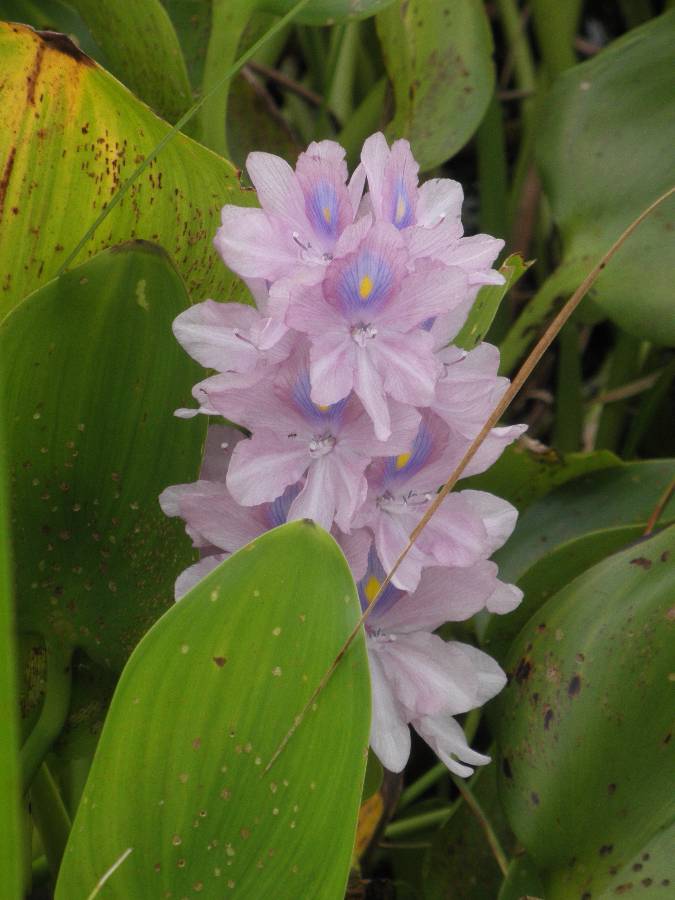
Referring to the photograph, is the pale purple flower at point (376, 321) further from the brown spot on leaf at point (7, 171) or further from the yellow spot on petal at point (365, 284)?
the brown spot on leaf at point (7, 171)

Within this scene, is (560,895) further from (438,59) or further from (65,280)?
(438,59)

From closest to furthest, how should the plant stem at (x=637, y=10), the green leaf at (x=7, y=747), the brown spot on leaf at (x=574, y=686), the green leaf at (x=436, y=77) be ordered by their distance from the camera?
the green leaf at (x=7, y=747)
the brown spot on leaf at (x=574, y=686)
the green leaf at (x=436, y=77)
the plant stem at (x=637, y=10)

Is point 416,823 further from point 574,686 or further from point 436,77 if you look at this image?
point 436,77

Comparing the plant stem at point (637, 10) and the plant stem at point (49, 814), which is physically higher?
the plant stem at point (637, 10)

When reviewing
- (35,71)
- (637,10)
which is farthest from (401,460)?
(637,10)

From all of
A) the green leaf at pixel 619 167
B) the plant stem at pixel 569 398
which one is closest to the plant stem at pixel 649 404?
the plant stem at pixel 569 398

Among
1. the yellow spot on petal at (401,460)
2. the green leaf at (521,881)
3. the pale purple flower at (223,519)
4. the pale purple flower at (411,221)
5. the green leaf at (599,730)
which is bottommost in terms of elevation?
the green leaf at (521,881)

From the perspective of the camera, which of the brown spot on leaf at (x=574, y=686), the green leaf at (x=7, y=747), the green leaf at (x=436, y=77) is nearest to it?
the green leaf at (x=7, y=747)
